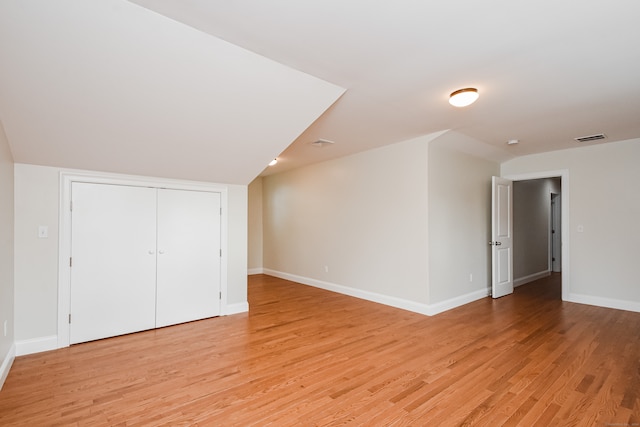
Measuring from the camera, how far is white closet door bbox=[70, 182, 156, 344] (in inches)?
125

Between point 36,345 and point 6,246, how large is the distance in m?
1.06

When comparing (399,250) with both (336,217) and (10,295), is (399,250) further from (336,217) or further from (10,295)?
(10,295)

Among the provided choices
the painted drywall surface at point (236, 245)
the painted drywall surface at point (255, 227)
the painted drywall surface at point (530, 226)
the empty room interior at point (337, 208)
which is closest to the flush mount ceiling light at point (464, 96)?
the empty room interior at point (337, 208)

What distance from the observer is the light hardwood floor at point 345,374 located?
6.56 ft

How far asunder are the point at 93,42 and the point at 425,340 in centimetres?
377

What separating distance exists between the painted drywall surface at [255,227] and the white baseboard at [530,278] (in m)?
5.56

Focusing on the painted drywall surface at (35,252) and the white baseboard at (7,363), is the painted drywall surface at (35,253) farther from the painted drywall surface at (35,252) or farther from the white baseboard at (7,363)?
the white baseboard at (7,363)

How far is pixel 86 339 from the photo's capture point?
126 inches

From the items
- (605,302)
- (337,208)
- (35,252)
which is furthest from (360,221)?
(35,252)

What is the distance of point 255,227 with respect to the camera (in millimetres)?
7535

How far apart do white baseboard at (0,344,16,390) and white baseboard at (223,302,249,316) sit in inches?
79.7

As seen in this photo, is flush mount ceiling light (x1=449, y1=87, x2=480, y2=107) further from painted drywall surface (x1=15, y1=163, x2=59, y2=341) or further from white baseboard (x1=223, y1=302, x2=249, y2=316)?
painted drywall surface (x1=15, y1=163, x2=59, y2=341)

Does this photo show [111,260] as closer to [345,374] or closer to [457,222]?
[345,374]

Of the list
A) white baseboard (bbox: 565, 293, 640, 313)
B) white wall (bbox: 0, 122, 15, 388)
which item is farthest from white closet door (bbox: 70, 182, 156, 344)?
white baseboard (bbox: 565, 293, 640, 313)
